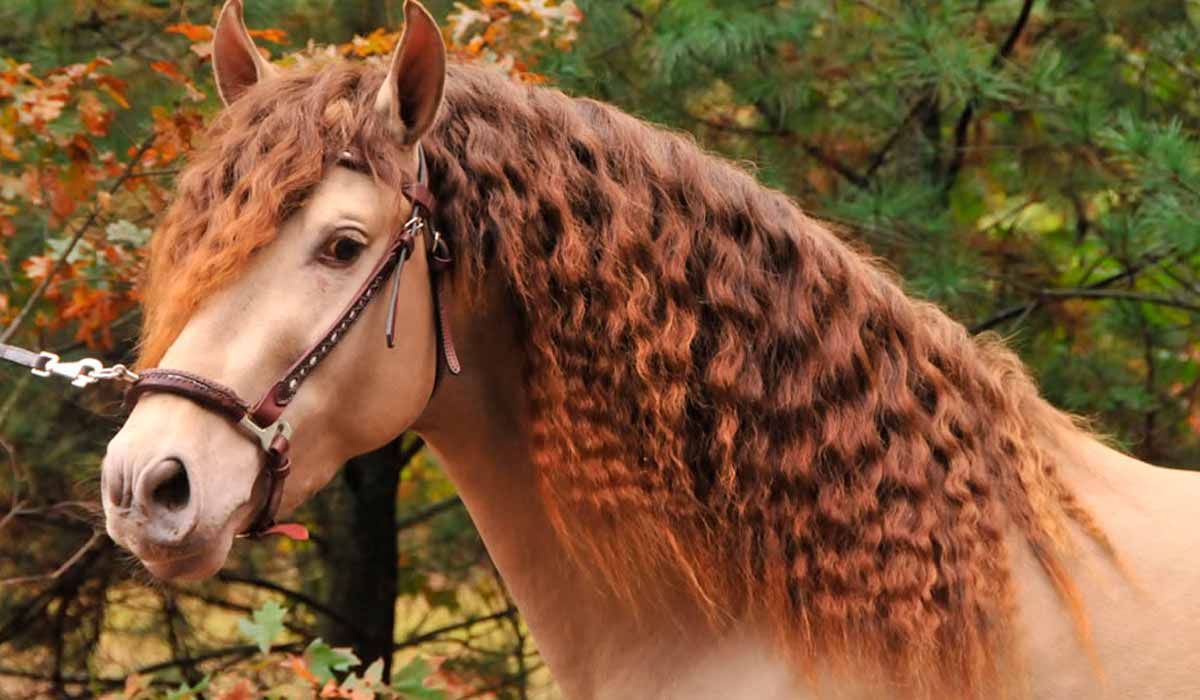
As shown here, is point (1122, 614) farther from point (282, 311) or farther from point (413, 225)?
point (282, 311)

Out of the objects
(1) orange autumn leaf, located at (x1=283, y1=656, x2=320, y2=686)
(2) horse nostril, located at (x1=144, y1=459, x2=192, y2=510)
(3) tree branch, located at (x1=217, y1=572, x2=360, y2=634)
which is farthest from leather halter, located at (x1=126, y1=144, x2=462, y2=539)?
(3) tree branch, located at (x1=217, y1=572, x2=360, y2=634)

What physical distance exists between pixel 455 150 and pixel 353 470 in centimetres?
Answer: 343

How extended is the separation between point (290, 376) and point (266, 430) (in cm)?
9

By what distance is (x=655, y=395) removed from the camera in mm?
2285

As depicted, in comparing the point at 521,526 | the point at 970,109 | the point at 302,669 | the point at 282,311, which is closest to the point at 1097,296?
the point at 970,109

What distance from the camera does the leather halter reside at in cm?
205

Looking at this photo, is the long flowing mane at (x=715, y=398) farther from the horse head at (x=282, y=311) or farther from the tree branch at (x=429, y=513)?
the tree branch at (x=429, y=513)

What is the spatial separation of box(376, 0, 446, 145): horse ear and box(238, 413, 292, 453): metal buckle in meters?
0.51

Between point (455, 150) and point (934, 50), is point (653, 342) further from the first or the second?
point (934, 50)

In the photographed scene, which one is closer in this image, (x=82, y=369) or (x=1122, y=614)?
(x=1122, y=614)

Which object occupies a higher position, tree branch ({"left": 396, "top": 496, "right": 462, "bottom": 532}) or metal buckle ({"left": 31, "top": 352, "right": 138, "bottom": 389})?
tree branch ({"left": 396, "top": 496, "right": 462, "bottom": 532})

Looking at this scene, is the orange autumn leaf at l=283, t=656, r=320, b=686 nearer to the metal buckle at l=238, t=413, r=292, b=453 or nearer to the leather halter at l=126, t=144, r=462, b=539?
the leather halter at l=126, t=144, r=462, b=539

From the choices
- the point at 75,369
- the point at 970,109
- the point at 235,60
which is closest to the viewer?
the point at 75,369

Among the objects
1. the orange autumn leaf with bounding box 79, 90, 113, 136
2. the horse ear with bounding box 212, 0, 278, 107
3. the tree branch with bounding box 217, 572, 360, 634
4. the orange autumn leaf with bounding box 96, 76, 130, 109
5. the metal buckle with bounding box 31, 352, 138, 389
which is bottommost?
the metal buckle with bounding box 31, 352, 138, 389
